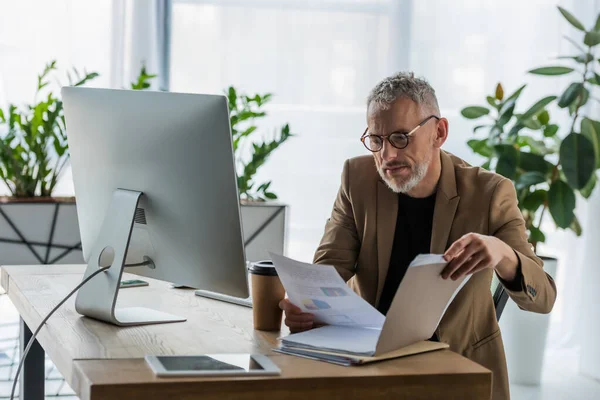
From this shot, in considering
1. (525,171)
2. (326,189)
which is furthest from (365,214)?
(326,189)

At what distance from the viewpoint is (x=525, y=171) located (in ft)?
12.3

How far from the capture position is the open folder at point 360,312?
1.38m

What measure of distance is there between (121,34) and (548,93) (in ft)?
7.45

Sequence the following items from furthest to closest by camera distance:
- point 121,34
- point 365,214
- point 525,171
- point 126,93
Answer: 1. point 121,34
2. point 525,171
3. point 365,214
4. point 126,93

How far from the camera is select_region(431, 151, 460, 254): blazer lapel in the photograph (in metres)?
1.92

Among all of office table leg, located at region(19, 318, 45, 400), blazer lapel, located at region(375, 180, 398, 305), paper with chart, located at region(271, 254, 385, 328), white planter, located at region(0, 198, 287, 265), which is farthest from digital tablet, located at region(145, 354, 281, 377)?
white planter, located at region(0, 198, 287, 265)

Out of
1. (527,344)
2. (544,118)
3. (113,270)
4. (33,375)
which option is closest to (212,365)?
(113,270)

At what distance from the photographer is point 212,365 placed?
1.33m

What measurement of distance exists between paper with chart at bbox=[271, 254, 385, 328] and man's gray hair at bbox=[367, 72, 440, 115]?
21.0 inches

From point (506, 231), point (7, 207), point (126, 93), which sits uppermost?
point (126, 93)

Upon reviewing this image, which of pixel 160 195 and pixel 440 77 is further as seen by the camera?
pixel 440 77

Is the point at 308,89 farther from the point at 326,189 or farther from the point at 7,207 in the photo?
the point at 7,207

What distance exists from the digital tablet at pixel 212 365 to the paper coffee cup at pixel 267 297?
0.22m

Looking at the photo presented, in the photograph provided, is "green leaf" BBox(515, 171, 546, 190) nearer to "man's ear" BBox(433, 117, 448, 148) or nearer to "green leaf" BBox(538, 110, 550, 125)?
"green leaf" BBox(538, 110, 550, 125)
